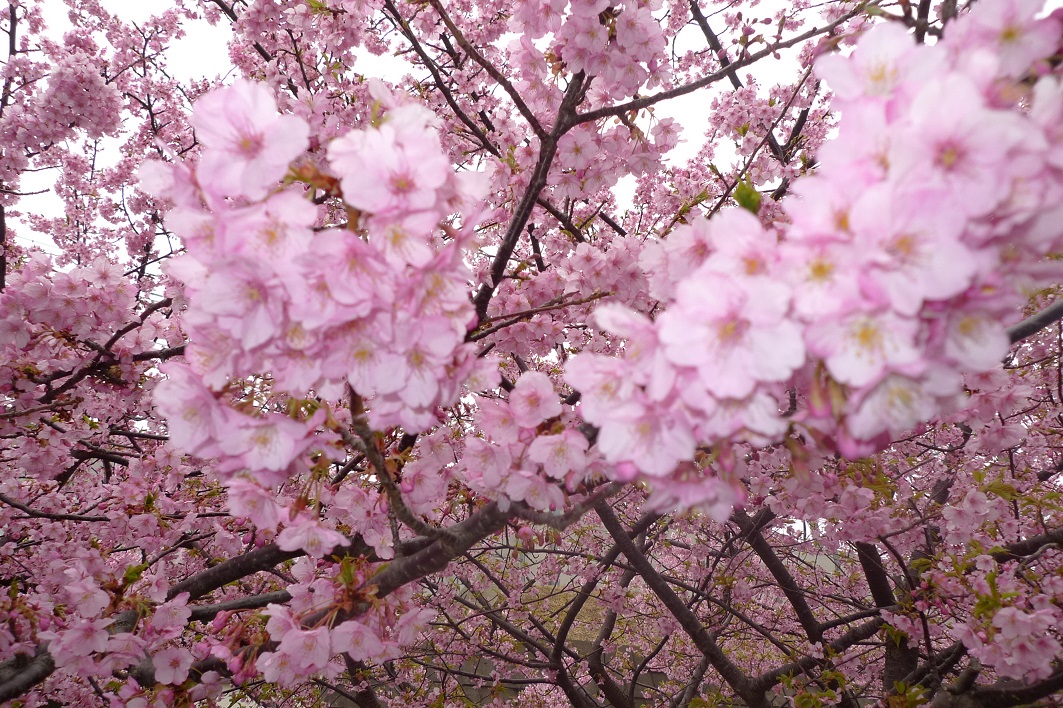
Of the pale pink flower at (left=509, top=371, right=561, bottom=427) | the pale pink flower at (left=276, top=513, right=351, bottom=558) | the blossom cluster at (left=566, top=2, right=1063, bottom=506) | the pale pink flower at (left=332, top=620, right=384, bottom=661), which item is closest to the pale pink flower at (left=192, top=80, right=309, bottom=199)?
the blossom cluster at (left=566, top=2, right=1063, bottom=506)

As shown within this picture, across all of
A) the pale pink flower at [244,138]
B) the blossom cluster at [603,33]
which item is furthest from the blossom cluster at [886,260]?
the blossom cluster at [603,33]

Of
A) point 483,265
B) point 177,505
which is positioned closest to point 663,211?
point 483,265

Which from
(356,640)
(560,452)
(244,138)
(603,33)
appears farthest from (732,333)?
(603,33)

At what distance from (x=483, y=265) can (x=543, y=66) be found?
163 cm

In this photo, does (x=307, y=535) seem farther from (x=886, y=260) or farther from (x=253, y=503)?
(x=886, y=260)

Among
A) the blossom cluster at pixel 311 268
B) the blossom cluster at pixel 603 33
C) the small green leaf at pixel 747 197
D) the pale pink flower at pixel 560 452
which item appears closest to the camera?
the blossom cluster at pixel 311 268

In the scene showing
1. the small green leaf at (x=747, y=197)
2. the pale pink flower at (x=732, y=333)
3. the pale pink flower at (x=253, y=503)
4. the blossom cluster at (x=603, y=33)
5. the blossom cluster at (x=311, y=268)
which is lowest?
the pale pink flower at (x=732, y=333)

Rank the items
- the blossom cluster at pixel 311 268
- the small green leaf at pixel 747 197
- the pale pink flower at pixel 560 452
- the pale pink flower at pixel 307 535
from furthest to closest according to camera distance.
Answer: the pale pink flower at pixel 307 535
the pale pink flower at pixel 560 452
the small green leaf at pixel 747 197
the blossom cluster at pixel 311 268

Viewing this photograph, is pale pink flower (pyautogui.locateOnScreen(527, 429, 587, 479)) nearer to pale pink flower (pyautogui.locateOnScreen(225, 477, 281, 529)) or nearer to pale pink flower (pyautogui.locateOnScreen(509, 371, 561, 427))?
pale pink flower (pyautogui.locateOnScreen(509, 371, 561, 427))

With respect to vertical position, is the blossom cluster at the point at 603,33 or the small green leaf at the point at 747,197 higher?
the blossom cluster at the point at 603,33

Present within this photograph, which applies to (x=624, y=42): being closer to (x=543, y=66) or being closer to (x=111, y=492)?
(x=543, y=66)

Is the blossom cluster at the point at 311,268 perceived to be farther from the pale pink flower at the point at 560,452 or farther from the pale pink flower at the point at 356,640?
the pale pink flower at the point at 356,640

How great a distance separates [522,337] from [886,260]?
257cm

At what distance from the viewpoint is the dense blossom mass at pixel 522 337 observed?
2.37ft
